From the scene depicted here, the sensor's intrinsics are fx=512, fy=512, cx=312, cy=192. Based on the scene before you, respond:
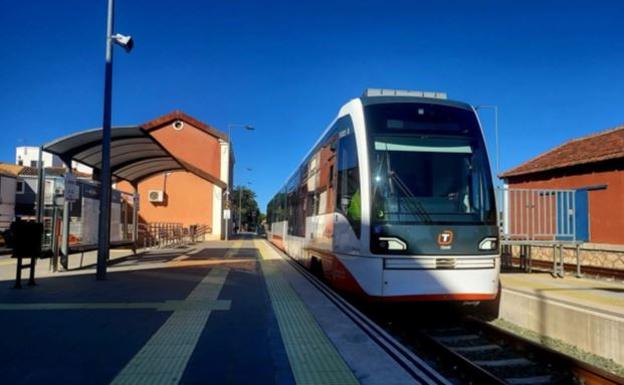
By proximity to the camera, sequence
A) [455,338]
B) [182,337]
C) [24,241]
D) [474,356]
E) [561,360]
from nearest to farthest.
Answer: [561,360], [182,337], [474,356], [455,338], [24,241]

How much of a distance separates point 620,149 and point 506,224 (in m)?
7.11

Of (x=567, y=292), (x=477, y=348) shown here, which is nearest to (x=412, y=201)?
(x=477, y=348)

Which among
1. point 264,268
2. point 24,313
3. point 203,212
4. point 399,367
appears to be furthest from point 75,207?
point 203,212

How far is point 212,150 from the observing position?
46.4 m

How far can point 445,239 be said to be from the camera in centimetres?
729

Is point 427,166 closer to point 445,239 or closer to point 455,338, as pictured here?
point 445,239

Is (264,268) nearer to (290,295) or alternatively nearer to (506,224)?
(290,295)

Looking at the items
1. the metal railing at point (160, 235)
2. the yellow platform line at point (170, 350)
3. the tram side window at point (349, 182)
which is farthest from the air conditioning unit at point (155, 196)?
the tram side window at point (349, 182)

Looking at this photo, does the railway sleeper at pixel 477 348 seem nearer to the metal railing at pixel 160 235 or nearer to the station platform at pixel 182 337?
the station platform at pixel 182 337

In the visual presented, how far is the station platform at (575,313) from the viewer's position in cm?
621

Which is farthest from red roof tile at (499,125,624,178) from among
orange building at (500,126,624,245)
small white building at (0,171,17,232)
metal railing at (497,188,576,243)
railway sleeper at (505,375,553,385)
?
small white building at (0,171,17,232)

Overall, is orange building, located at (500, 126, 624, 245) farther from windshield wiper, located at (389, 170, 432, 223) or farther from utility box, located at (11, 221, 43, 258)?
utility box, located at (11, 221, 43, 258)

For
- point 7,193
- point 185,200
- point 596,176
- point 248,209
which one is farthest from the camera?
point 248,209

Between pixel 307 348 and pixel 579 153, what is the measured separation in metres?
A: 16.8
